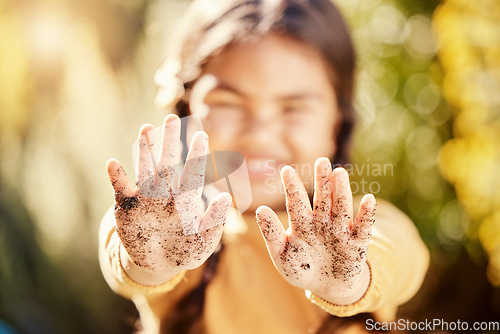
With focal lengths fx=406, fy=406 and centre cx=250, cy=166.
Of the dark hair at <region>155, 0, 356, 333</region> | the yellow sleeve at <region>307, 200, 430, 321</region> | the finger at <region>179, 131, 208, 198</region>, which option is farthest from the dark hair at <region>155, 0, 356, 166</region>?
the finger at <region>179, 131, 208, 198</region>

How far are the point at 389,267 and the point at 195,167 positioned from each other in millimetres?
245

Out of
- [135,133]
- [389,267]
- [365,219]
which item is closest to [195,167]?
[365,219]

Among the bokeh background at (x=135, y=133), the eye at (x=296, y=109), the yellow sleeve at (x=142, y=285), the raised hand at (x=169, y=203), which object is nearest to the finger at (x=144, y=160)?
the raised hand at (x=169, y=203)

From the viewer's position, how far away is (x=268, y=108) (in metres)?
0.46

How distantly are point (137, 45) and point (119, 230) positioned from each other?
0.73m

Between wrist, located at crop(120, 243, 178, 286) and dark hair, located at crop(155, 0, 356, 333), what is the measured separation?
14 cm

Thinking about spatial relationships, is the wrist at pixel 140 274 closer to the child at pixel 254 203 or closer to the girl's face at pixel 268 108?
the child at pixel 254 203

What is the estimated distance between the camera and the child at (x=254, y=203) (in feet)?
0.98

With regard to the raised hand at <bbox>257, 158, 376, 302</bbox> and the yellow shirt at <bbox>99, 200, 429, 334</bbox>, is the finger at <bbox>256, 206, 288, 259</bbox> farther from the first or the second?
the yellow shirt at <bbox>99, 200, 429, 334</bbox>

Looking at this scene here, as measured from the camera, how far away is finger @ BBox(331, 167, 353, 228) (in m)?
0.29

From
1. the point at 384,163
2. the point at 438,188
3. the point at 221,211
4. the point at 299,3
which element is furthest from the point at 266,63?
the point at 438,188

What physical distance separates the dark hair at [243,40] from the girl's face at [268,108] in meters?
0.01

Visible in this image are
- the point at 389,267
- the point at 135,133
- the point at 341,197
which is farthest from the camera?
the point at 135,133

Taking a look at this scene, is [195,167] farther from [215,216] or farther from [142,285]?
[142,285]
